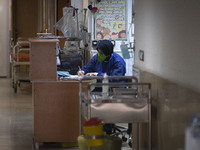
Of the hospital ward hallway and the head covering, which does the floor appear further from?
the head covering

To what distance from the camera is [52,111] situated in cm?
551

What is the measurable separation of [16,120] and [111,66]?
228 centimetres

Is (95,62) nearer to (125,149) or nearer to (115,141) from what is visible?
(125,149)

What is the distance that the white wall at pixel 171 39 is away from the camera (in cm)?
308

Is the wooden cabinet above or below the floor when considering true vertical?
above

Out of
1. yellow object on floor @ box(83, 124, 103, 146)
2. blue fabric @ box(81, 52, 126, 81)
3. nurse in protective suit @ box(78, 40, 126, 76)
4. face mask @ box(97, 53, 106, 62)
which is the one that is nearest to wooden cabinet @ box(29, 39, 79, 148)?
nurse in protective suit @ box(78, 40, 126, 76)

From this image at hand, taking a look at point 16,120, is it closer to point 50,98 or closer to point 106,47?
point 50,98

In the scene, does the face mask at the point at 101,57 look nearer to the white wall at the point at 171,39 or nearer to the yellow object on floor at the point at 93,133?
the white wall at the point at 171,39

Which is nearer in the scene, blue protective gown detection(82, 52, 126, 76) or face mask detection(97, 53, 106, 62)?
blue protective gown detection(82, 52, 126, 76)

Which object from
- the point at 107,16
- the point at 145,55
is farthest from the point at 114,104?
the point at 107,16

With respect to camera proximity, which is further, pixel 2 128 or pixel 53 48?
pixel 2 128

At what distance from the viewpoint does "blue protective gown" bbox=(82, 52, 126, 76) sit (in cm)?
593

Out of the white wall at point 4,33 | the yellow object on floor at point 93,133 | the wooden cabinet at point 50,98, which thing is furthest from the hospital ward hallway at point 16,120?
the white wall at point 4,33

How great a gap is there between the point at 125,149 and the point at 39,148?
106 centimetres
